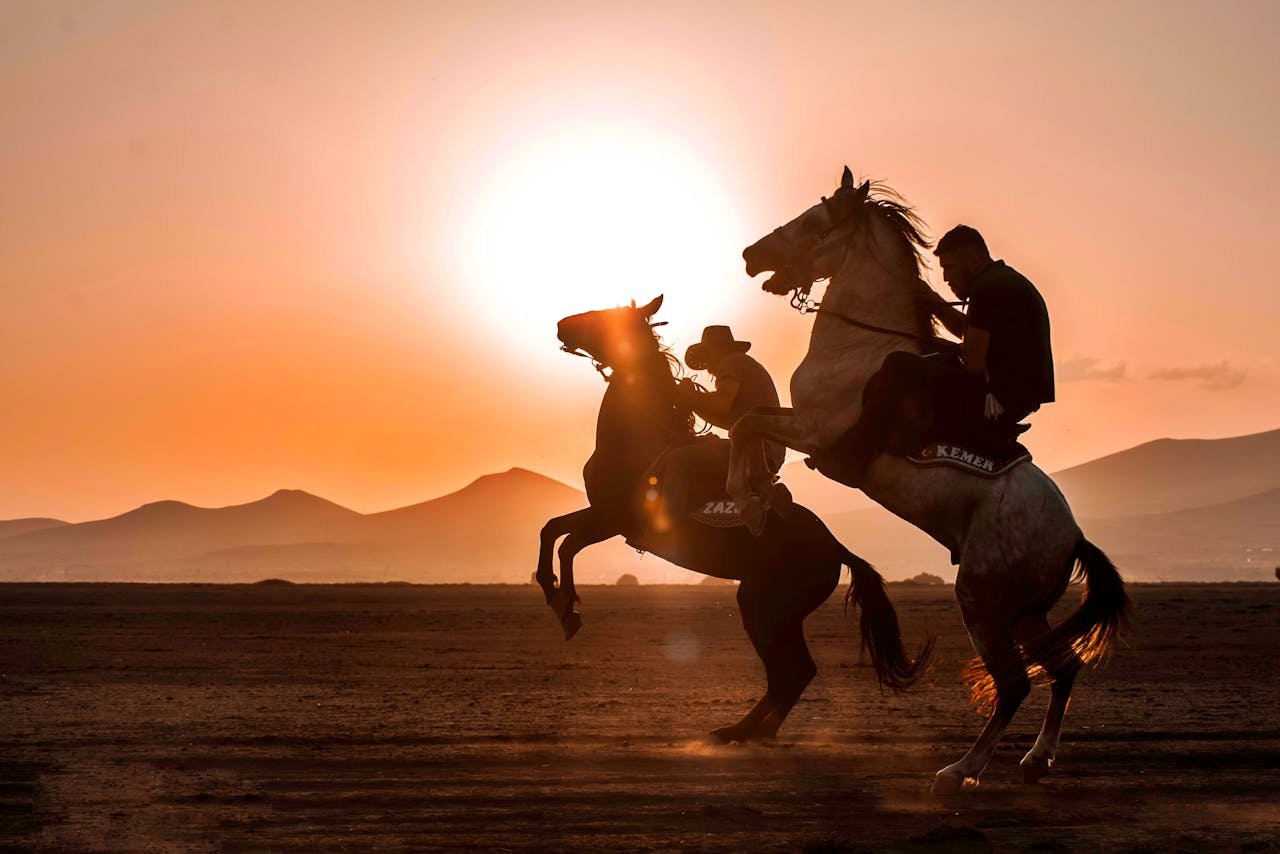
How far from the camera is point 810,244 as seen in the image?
32.2 feet

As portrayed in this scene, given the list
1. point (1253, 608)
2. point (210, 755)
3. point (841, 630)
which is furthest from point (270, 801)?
point (1253, 608)

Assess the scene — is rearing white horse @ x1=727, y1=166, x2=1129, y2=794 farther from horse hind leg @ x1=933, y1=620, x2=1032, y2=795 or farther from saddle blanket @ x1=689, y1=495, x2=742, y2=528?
Result: saddle blanket @ x1=689, y1=495, x2=742, y2=528

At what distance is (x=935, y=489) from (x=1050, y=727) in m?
1.69

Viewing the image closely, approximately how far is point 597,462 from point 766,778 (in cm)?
339

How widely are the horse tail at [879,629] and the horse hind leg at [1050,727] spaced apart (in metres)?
2.26

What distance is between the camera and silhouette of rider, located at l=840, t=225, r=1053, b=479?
28.8 ft

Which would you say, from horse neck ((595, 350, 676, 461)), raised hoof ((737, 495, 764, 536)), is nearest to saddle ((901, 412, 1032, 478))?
raised hoof ((737, 495, 764, 536))

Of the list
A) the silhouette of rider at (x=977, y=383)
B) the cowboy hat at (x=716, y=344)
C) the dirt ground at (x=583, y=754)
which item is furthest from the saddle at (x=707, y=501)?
the silhouette of rider at (x=977, y=383)

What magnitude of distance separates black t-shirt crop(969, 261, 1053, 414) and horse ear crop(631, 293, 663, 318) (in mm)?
3935

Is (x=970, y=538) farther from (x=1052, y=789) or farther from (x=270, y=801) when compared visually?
(x=270, y=801)

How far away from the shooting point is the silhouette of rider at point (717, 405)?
1111cm

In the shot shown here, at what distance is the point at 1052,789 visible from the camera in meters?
8.86

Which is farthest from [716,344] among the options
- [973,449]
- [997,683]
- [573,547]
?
[997,683]

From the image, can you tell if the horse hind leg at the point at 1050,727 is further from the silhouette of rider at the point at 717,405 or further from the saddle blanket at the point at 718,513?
the saddle blanket at the point at 718,513
